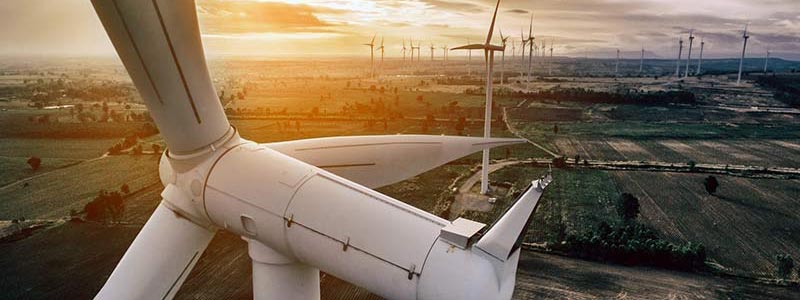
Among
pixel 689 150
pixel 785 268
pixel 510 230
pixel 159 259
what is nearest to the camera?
pixel 510 230

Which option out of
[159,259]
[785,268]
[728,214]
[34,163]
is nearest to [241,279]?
[159,259]

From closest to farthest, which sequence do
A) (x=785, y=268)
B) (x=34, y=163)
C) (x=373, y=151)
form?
1. (x=373, y=151)
2. (x=785, y=268)
3. (x=34, y=163)

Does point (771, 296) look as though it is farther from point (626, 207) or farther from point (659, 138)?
point (659, 138)

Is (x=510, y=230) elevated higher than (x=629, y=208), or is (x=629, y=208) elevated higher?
(x=510, y=230)

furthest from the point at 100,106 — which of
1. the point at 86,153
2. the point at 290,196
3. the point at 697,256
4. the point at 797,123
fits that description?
the point at 797,123

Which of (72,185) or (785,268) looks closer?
(785,268)

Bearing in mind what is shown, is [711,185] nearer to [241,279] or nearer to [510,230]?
[241,279]

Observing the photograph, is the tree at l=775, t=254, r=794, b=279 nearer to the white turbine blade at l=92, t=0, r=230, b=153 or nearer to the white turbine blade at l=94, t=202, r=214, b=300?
the white turbine blade at l=94, t=202, r=214, b=300
